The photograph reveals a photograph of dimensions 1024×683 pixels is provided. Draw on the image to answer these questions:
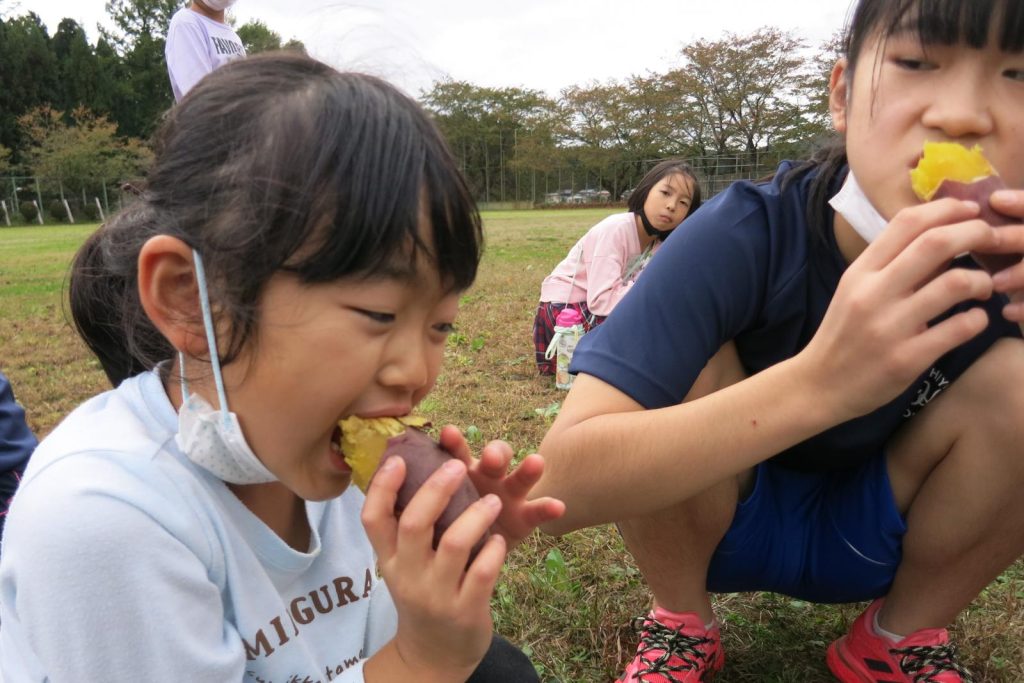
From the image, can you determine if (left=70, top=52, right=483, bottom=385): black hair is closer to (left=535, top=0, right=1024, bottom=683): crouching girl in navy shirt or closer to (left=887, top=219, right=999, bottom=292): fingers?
(left=535, top=0, right=1024, bottom=683): crouching girl in navy shirt

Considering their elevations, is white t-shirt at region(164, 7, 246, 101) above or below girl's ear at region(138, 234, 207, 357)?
above

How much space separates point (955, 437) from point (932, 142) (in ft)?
2.33

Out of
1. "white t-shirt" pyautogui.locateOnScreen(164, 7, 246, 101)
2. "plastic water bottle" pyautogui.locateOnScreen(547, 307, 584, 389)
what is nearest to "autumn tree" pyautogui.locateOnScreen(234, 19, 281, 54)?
"white t-shirt" pyautogui.locateOnScreen(164, 7, 246, 101)

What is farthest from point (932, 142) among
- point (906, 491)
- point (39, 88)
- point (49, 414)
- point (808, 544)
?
point (39, 88)

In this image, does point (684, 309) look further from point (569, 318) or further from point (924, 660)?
point (569, 318)

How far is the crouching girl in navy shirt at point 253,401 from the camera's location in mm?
1040

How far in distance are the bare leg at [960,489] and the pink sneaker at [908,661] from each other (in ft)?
0.12

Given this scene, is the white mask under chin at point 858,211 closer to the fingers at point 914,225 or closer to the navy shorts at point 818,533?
the fingers at point 914,225

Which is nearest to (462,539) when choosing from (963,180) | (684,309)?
(684,309)

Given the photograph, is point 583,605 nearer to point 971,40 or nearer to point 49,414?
point 971,40

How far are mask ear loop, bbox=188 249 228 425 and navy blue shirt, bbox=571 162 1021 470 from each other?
2.55 ft

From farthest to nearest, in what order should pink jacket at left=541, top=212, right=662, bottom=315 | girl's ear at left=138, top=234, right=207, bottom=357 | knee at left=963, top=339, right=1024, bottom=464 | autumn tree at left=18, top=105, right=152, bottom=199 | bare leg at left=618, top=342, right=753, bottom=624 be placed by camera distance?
autumn tree at left=18, top=105, right=152, bottom=199 → pink jacket at left=541, top=212, right=662, bottom=315 → bare leg at left=618, top=342, right=753, bottom=624 → knee at left=963, top=339, right=1024, bottom=464 → girl's ear at left=138, top=234, right=207, bottom=357

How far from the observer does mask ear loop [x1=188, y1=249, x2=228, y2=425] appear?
44.1 inches

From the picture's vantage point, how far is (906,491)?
179cm
